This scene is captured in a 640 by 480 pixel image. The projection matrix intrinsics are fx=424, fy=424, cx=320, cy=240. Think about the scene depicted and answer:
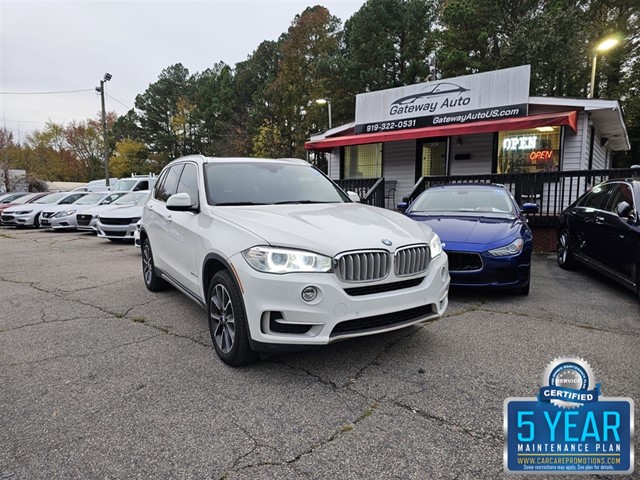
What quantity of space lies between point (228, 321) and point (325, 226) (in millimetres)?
1051

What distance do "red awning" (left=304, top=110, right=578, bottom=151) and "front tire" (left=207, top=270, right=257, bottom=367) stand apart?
10.2 m

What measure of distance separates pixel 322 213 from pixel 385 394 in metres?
1.59

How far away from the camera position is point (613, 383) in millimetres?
3010

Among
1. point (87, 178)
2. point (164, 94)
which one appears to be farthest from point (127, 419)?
point (87, 178)

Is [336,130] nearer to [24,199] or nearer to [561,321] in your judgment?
[561,321]

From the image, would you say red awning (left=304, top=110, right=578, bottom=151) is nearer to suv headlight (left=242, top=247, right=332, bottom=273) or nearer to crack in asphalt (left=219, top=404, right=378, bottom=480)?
suv headlight (left=242, top=247, right=332, bottom=273)

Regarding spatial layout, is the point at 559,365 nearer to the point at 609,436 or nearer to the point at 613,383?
the point at 609,436

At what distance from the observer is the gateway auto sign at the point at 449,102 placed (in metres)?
12.0

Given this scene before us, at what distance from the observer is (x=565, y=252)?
23.9ft

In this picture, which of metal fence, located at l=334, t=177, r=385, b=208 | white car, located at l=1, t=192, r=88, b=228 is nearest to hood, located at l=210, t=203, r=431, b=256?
metal fence, located at l=334, t=177, r=385, b=208

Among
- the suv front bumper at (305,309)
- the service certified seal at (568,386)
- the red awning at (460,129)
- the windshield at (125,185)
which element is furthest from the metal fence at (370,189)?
the windshield at (125,185)

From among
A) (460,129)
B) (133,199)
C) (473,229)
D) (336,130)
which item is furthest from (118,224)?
(460,129)

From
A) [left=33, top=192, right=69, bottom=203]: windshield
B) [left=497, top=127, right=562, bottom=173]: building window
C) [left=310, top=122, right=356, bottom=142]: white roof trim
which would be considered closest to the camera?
[left=497, top=127, right=562, bottom=173]: building window

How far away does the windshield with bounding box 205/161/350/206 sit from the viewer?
4002 millimetres
